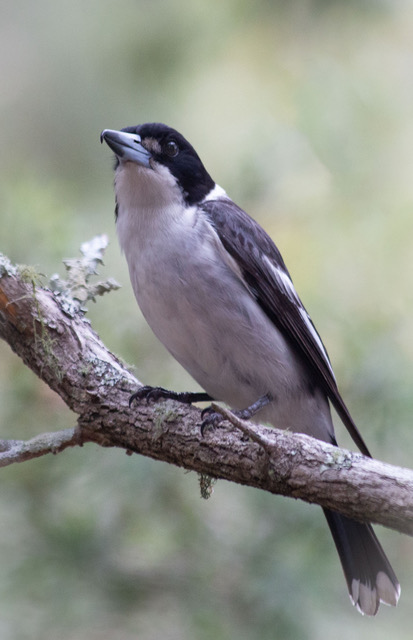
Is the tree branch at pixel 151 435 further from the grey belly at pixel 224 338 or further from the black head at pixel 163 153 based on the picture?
the black head at pixel 163 153

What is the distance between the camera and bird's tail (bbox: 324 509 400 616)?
2.38 meters

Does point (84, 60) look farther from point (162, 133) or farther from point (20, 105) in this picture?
point (162, 133)

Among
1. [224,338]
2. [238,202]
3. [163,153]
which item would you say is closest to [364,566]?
[224,338]

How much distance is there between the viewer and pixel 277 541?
2768 mm

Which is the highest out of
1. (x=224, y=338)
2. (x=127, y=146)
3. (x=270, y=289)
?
(x=127, y=146)

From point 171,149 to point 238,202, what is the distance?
839 mm

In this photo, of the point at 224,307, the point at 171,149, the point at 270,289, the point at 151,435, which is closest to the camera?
the point at 151,435

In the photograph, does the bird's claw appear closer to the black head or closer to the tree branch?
the tree branch

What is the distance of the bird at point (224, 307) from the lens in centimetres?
235

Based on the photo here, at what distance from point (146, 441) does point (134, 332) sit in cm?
95

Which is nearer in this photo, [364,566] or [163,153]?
[364,566]

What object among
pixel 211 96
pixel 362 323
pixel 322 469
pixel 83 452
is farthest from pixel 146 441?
pixel 211 96

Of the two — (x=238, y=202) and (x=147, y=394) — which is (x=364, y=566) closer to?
(x=147, y=394)

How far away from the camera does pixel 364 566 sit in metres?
2.42
